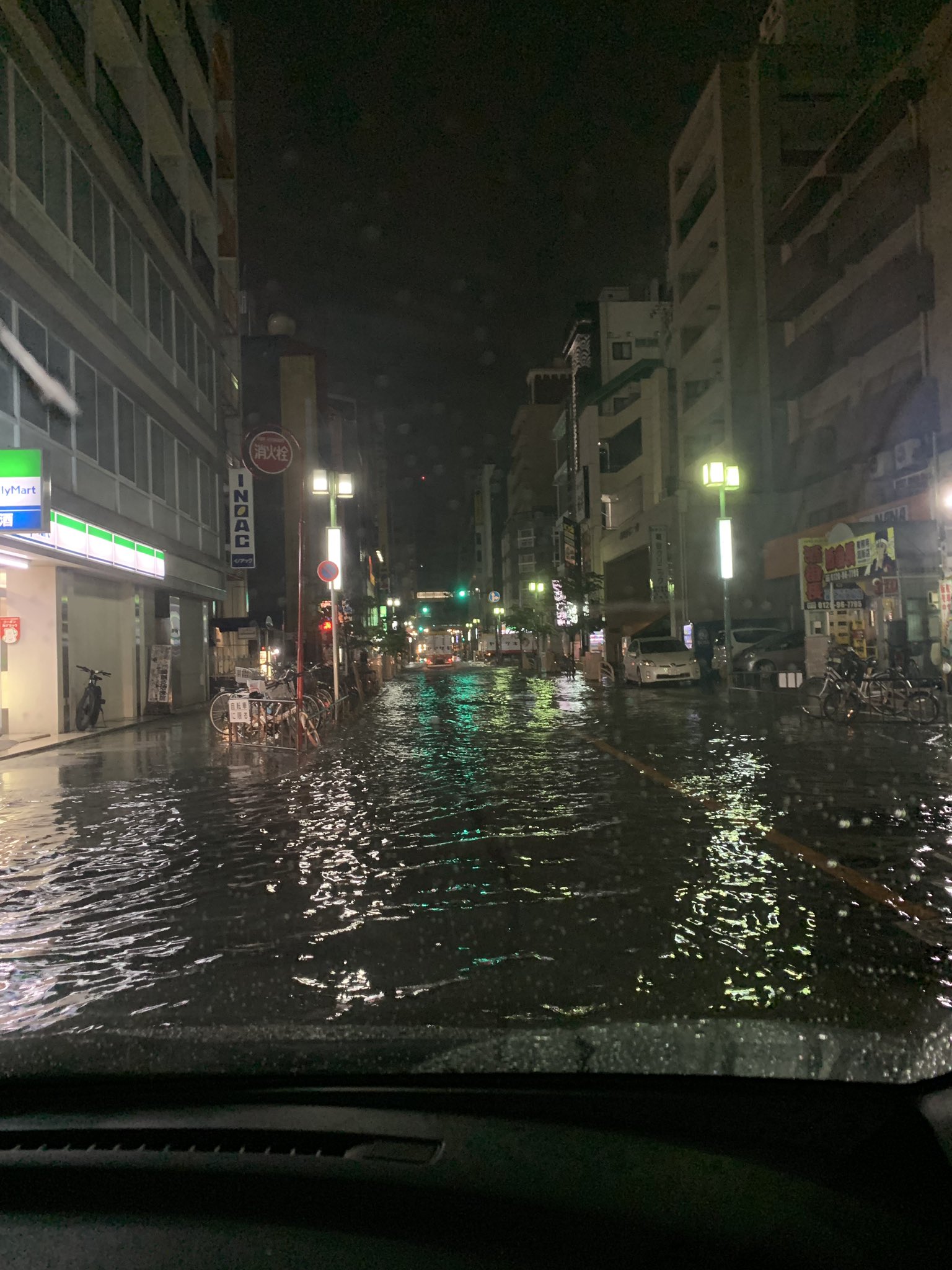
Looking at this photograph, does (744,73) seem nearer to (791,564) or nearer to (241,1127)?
(791,564)

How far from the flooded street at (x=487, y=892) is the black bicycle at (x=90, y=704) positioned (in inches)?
327

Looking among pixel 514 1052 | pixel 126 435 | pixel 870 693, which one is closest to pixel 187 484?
pixel 126 435

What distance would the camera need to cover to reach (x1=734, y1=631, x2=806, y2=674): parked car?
34.4 meters

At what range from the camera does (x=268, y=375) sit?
7094 cm

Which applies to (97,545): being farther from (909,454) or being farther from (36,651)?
(909,454)

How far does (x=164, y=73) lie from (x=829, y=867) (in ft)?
99.7

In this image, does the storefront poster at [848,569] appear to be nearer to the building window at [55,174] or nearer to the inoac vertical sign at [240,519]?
the building window at [55,174]

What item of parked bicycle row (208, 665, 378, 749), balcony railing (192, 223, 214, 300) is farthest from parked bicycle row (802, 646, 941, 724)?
balcony railing (192, 223, 214, 300)

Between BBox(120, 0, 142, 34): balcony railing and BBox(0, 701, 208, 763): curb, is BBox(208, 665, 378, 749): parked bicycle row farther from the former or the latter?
BBox(120, 0, 142, 34): balcony railing

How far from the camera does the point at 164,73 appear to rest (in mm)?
29703

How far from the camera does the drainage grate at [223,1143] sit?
8.61ft

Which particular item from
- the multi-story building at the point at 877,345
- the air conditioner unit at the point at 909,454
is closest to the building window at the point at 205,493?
the multi-story building at the point at 877,345

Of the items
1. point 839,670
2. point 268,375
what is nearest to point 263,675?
point 839,670

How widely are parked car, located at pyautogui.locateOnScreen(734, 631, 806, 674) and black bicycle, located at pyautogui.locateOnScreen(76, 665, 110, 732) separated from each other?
20150 mm
